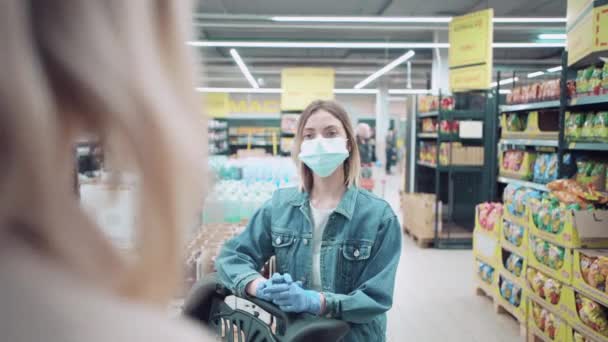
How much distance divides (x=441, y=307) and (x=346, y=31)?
1018cm

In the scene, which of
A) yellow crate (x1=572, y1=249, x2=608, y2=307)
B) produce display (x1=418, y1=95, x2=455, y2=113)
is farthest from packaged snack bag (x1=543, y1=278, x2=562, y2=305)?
produce display (x1=418, y1=95, x2=455, y2=113)

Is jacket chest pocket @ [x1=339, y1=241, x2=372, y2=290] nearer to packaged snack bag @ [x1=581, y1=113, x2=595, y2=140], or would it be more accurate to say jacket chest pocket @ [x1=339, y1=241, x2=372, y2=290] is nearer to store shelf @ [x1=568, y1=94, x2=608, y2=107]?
store shelf @ [x1=568, y1=94, x2=608, y2=107]

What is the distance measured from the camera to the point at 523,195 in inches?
175

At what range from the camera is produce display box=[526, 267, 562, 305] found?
3.70 metres

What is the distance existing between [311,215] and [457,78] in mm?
6730

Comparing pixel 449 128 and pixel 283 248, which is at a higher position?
pixel 449 128

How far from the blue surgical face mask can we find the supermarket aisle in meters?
2.54

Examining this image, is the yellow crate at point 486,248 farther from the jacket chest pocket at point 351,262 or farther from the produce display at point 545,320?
the jacket chest pocket at point 351,262

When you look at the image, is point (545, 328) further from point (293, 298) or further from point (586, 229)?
point (293, 298)

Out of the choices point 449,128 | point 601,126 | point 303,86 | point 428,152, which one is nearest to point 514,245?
point 601,126

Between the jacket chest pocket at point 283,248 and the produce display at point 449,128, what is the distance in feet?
19.7

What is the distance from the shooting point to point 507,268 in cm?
478

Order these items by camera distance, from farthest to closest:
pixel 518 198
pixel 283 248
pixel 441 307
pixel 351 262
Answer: pixel 441 307, pixel 518 198, pixel 283 248, pixel 351 262

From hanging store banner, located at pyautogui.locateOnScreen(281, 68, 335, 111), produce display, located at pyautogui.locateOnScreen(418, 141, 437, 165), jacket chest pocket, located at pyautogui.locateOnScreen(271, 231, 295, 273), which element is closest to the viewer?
jacket chest pocket, located at pyautogui.locateOnScreen(271, 231, 295, 273)
